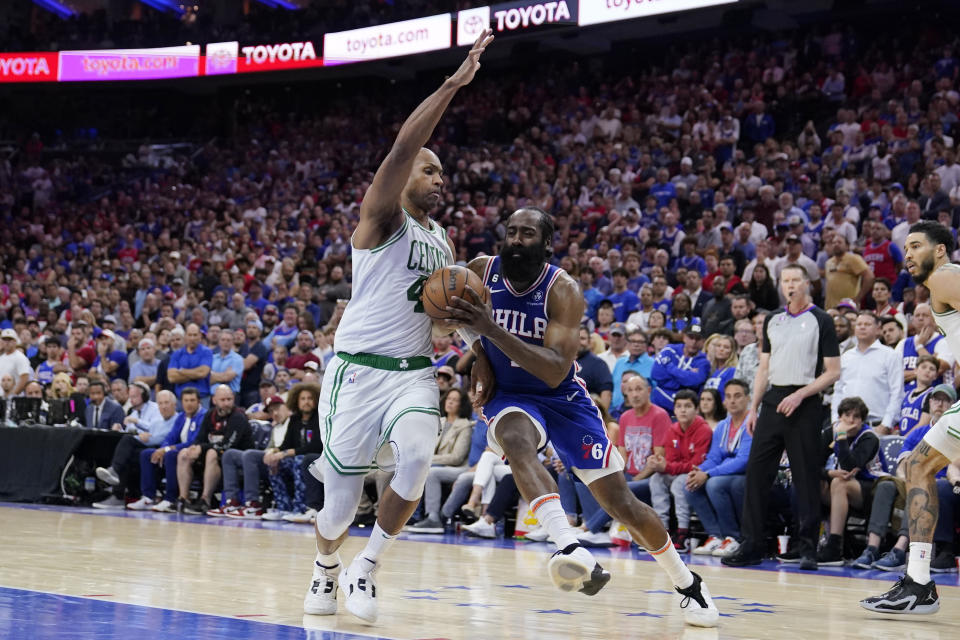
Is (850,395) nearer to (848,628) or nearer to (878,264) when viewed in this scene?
(878,264)

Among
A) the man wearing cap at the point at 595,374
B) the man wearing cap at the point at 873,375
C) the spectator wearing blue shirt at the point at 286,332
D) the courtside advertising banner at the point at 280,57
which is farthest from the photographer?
the courtside advertising banner at the point at 280,57

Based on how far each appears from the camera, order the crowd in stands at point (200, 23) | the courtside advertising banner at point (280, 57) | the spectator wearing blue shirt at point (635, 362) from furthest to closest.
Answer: the crowd in stands at point (200, 23)
the courtside advertising banner at point (280, 57)
the spectator wearing blue shirt at point (635, 362)

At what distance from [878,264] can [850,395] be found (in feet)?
10.8

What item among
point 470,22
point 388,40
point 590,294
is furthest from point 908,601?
point 388,40

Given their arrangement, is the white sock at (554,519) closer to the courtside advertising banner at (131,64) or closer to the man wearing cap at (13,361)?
the man wearing cap at (13,361)

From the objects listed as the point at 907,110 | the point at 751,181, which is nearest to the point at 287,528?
the point at 751,181

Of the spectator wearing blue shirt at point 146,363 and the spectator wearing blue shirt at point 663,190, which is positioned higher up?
A: the spectator wearing blue shirt at point 663,190

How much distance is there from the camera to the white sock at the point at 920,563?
5668mm

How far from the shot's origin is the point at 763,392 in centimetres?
864

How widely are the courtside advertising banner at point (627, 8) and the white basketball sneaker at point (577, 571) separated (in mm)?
15034

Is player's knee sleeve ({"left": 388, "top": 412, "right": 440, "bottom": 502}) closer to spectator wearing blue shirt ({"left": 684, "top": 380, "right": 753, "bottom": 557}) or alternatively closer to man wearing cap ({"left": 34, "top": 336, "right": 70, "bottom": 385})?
spectator wearing blue shirt ({"left": 684, "top": 380, "right": 753, "bottom": 557})

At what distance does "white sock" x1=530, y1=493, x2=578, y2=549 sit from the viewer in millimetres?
4637

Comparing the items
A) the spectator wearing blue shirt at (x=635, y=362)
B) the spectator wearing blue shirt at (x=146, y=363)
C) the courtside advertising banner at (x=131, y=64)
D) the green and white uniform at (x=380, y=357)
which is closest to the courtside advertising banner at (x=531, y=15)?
the courtside advertising banner at (x=131, y=64)

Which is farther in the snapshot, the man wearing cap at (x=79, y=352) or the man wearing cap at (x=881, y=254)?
the man wearing cap at (x=79, y=352)
